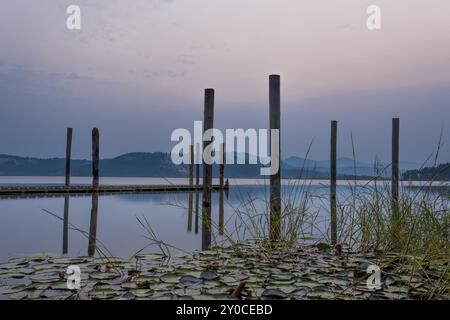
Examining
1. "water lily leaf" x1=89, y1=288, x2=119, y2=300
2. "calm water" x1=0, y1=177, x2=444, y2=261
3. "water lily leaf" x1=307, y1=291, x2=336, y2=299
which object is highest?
"water lily leaf" x1=307, y1=291, x2=336, y2=299

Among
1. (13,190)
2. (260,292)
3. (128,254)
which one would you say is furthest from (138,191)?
(260,292)

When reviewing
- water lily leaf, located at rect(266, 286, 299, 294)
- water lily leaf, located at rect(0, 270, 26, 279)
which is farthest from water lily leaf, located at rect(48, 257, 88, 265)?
water lily leaf, located at rect(266, 286, 299, 294)

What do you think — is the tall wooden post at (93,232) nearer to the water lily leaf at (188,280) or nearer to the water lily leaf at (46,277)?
the water lily leaf at (46,277)

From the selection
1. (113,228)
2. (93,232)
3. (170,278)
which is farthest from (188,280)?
(113,228)

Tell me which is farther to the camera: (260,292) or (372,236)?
(372,236)

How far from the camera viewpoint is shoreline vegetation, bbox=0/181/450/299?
9.34 feet

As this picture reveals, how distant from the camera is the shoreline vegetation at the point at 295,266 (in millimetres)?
2846

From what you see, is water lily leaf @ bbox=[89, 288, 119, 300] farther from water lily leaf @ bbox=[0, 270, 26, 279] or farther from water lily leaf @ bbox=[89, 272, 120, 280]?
water lily leaf @ bbox=[0, 270, 26, 279]

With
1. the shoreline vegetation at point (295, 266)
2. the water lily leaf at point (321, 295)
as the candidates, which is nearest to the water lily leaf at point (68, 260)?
the shoreline vegetation at point (295, 266)

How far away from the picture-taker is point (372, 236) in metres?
4.50

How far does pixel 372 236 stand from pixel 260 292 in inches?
84.9

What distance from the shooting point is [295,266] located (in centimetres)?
377

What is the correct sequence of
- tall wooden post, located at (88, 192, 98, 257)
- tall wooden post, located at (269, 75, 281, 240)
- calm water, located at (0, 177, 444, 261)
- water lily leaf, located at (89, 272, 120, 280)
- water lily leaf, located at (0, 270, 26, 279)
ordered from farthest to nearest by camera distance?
tall wooden post, located at (88, 192, 98, 257) → tall wooden post, located at (269, 75, 281, 240) → calm water, located at (0, 177, 444, 261) → water lily leaf, located at (0, 270, 26, 279) → water lily leaf, located at (89, 272, 120, 280)
